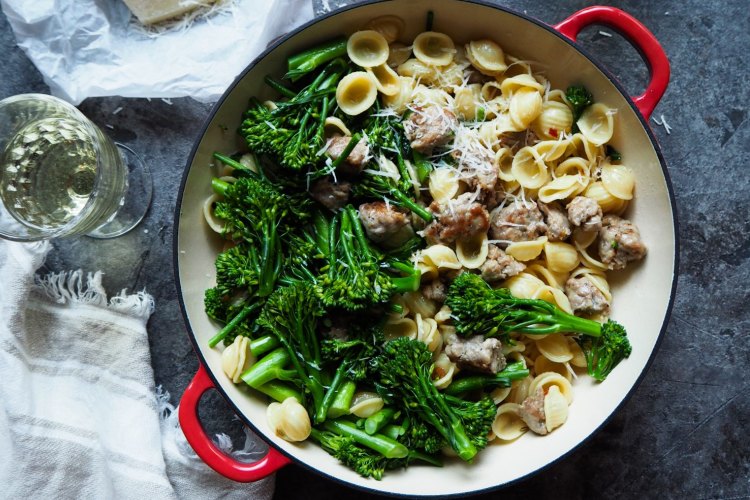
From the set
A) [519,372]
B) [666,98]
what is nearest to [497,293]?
[519,372]

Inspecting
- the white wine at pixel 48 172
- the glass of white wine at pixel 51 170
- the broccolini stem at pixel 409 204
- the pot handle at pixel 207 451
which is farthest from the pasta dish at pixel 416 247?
the white wine at pixel 48 172

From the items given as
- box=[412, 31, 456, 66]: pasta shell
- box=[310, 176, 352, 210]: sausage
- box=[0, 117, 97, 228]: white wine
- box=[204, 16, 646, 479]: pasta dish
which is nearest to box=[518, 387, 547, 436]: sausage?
box=[204, 16, 646, 479]: pasta dish

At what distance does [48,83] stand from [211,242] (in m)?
1.24

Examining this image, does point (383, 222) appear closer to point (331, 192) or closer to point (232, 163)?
point (331, 192)

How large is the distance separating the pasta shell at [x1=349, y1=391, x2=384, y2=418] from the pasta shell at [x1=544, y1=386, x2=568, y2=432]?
0.73 m

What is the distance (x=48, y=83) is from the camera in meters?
3.33

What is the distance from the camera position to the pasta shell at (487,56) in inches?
119

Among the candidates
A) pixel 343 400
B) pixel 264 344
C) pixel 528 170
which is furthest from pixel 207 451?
pixel 528 170

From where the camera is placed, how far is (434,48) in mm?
3102

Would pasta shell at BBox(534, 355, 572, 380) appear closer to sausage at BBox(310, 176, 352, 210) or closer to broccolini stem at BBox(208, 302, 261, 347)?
sausage at BBox(310, 176, 352, 210)

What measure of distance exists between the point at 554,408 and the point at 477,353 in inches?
18.1

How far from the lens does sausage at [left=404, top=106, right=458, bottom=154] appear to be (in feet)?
9.30

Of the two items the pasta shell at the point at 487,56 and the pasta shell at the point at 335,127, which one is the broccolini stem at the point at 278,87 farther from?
the pasta shell at the point at 487,56

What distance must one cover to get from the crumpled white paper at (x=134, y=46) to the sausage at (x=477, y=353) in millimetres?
1725
